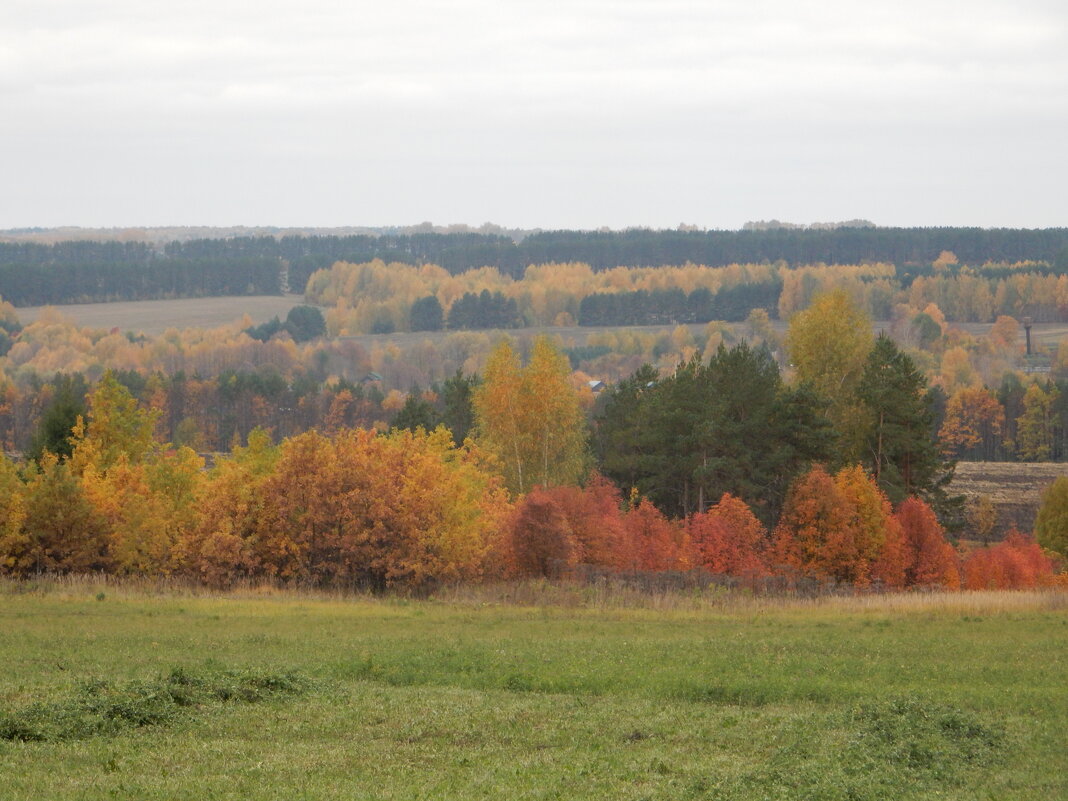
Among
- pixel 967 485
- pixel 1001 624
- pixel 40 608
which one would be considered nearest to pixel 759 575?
pixel 1001 624

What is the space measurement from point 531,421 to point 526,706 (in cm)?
4634

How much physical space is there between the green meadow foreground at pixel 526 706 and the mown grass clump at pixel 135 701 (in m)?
0.04

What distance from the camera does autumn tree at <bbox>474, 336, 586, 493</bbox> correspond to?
6650 cm

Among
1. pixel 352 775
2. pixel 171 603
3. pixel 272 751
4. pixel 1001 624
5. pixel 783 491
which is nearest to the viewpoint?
pixel 352 775

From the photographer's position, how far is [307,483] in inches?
1791

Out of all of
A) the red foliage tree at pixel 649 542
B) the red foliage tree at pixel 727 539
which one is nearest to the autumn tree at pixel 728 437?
the red foliage tree at pixel 727 539

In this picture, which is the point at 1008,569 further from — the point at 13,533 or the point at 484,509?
the point at 13,533

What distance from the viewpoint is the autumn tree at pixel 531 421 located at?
6650 centimetres

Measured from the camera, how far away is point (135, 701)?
1861cm

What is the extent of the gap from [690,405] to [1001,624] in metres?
34.1

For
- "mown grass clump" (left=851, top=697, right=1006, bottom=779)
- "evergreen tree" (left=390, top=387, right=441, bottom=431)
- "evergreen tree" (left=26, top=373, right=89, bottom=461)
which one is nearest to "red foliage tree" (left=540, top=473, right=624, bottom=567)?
"evergreen tree" (left=26, top=373, right=89, bottom=461)

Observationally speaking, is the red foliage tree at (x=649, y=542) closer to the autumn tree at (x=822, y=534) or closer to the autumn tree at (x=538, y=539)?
the autumn tree at (x=538, y=539)

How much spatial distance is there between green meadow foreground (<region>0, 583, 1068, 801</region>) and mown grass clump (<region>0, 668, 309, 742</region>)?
43 mm

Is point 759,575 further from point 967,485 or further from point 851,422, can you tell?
point 967,485
